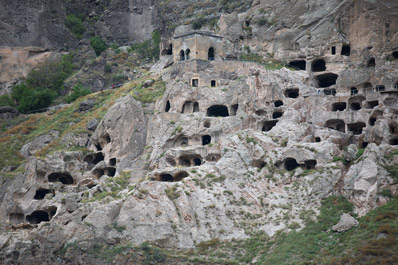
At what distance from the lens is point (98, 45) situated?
338 feet

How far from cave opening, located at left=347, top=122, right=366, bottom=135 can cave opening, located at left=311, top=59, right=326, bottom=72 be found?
12.0 metres

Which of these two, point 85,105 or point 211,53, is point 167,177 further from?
point 85,105

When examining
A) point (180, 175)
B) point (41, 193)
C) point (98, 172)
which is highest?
point (98, 172)

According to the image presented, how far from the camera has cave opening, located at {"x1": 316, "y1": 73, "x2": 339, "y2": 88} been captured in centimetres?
7312

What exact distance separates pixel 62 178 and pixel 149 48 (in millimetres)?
33361

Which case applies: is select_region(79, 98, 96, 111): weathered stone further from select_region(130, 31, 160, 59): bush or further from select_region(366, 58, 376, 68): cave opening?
select_region(366, 58, 376, 68): cave opening

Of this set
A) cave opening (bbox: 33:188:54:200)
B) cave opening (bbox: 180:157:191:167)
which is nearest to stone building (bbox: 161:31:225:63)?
cave opening (bbox: 180:157:191:167)

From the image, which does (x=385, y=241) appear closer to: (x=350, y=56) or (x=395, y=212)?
(x=395, y=212)

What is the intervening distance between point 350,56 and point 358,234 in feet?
92.0

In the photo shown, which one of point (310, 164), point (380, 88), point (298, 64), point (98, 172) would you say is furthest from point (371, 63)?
point (98, 172)

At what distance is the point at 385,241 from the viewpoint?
4709cm

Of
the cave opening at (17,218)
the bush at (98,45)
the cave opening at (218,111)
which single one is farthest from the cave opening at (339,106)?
the bush at (98,45)

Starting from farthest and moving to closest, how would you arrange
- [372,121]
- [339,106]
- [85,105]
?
[85,105], [339,106], [372,121]

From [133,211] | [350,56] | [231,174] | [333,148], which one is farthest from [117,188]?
[350,56]
